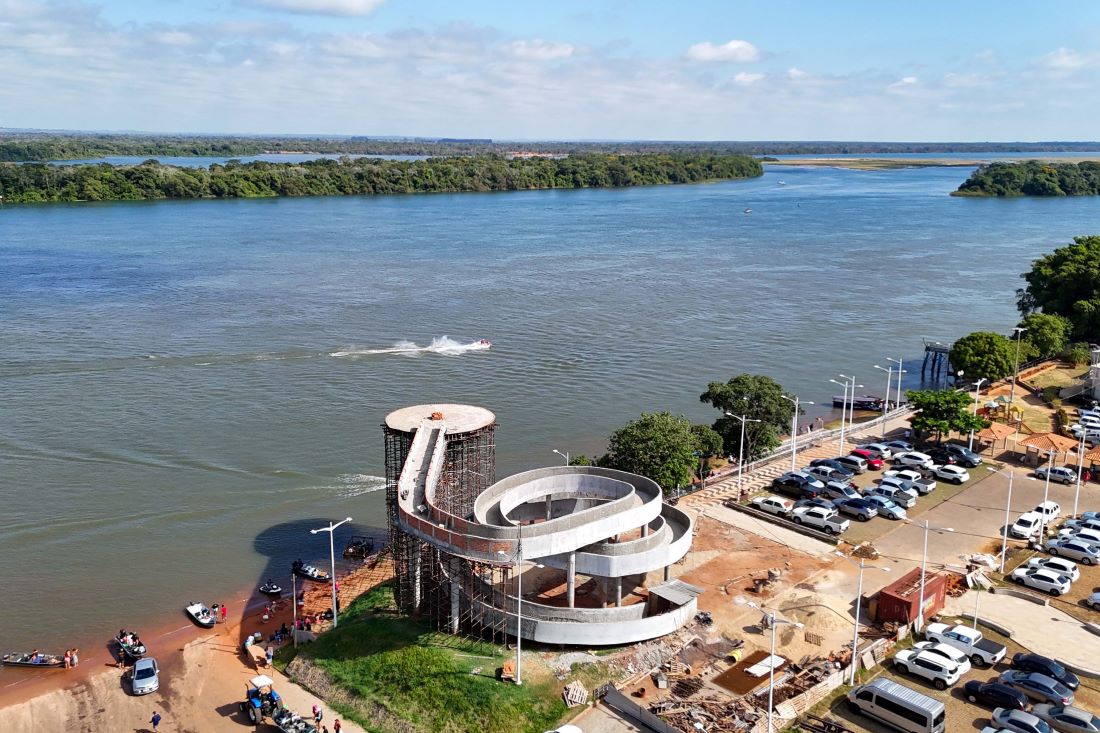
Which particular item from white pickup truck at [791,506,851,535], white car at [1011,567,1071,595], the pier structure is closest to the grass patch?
the pier structure

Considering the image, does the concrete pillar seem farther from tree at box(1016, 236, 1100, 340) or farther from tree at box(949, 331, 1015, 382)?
tree at box(1016, 236, 1100, 340)

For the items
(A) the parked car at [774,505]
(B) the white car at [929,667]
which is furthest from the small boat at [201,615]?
(B) the white car at [929,667]

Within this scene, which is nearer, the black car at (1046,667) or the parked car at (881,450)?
the black car at (1046,667)

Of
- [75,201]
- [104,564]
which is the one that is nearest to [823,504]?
[104,564]

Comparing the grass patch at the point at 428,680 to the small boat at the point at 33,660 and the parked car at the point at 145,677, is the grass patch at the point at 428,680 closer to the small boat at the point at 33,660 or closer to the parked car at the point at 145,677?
the parked car at the point at 145,677

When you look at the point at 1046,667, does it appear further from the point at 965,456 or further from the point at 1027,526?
the point at 965,456

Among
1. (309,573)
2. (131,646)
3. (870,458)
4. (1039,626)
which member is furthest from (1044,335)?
(131,646)
